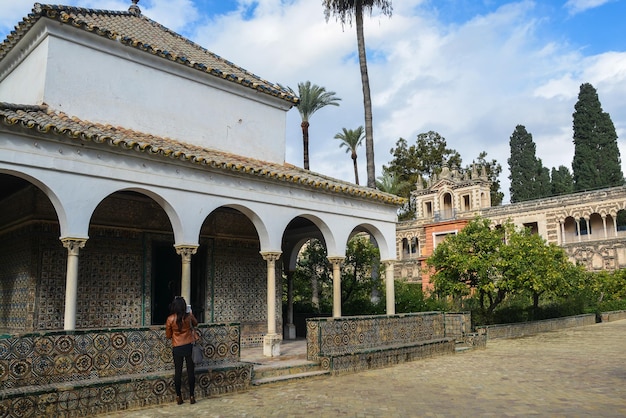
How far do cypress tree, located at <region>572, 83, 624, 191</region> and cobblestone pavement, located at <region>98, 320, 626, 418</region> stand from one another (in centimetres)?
3313

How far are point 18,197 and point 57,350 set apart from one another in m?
5.83

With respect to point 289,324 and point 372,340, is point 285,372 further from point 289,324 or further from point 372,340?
point 289,324

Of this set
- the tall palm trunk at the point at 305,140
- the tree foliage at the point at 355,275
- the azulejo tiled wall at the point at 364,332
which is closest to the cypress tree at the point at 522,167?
the tall palm trunk at the point at 305,140

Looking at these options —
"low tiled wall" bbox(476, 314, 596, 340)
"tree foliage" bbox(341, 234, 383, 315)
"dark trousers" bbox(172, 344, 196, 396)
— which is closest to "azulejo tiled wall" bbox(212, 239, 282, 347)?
"dark trousers" bbox(172, 344, 196, 396)

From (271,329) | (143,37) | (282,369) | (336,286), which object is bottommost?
(282,369)

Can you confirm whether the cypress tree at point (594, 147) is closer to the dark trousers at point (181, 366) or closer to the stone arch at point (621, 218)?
the stone arch at point (621, 218)

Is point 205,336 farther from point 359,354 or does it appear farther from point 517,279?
point 517,279

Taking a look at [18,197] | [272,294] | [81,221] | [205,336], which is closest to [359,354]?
[272,294]

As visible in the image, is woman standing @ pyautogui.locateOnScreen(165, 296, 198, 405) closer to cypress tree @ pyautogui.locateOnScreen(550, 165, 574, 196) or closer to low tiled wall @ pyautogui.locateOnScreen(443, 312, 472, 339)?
low tiled wall @ pyautogui.locateOnScreen(443, 312, 472, 339)

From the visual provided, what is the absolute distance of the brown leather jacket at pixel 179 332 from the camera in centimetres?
777

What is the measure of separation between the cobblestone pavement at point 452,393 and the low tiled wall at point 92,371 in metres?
0.30

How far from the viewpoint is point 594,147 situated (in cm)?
4269

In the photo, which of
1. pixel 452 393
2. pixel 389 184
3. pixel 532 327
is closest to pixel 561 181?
pixel 389 184

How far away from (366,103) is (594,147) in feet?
92.4
